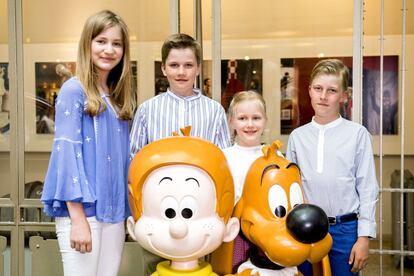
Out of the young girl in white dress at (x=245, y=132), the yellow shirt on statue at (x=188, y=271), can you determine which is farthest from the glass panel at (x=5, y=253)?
the young girl in white dress at (x=245, y=132)

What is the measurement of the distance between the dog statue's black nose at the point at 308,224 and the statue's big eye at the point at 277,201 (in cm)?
10

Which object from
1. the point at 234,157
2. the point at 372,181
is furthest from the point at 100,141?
the point at 372,181

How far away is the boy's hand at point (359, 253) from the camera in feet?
6.70

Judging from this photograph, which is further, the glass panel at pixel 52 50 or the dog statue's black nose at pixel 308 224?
the glass panel at pixel 52 50

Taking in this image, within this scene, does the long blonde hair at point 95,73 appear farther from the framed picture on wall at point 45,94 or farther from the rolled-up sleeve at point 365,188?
the framed picture on wall at point 45,94

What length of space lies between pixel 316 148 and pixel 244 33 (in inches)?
76.9

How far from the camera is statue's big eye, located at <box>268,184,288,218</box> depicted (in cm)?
172

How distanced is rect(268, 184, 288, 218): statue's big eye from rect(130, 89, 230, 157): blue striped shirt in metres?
0.48

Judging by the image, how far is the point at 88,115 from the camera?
183cm

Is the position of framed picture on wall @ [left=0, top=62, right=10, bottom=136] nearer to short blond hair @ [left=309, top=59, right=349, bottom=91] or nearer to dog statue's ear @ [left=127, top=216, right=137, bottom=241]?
dog statue's ear @ [left=127, top=216, right=137, bottom=241]

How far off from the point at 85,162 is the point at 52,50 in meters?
1.72

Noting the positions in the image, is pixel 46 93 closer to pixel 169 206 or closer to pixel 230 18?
pixel 230 18

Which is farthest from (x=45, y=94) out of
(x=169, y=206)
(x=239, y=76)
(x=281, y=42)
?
(x=169, y=206)

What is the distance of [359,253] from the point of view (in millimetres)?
2041
